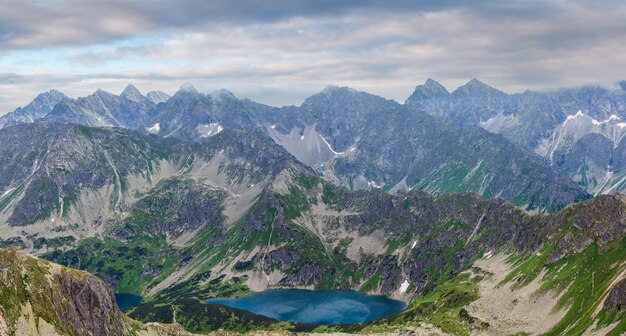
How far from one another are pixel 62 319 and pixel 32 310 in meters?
12.3

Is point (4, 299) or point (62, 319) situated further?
point (62, 319)

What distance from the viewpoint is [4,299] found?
183 m

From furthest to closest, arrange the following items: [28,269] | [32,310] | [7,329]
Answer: [28,269], [32,310], [7,329]

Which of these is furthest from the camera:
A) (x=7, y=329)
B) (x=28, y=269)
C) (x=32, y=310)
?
(x=28, y=269)

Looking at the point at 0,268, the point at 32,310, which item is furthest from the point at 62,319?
the point at 0,268

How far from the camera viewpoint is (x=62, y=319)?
7746 inches

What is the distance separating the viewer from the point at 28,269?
199 meters

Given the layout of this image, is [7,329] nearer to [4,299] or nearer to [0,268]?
[4,299]

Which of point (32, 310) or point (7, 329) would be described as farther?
point (32, 310)

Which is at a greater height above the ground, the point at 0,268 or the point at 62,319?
the point at 0,268

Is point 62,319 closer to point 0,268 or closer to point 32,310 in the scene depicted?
point 32,310

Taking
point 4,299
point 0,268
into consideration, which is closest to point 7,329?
point 4,299

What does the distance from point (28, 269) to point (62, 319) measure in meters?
21.1

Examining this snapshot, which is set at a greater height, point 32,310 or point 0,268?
point 0,268
